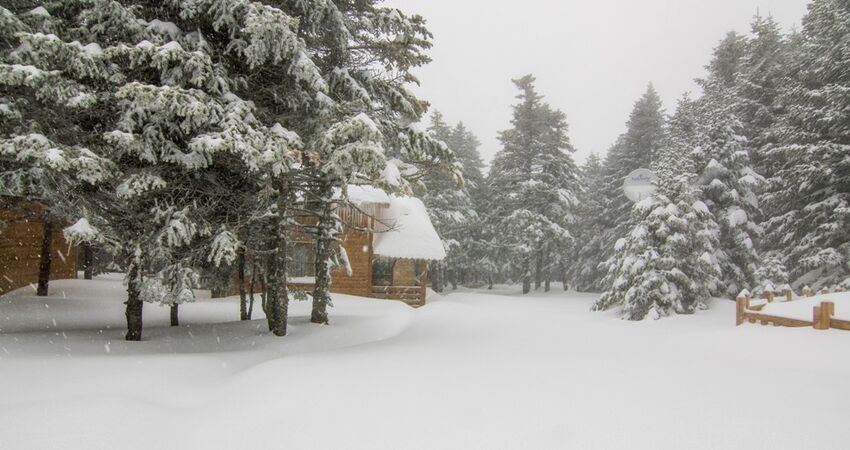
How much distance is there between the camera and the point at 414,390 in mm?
6426

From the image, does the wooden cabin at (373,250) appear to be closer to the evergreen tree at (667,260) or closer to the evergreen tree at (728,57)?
the evergreen tree at (667,260)

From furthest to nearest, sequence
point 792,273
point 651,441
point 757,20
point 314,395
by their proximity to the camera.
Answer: point 757,20
point 792,273
point 314,395
point 651,441

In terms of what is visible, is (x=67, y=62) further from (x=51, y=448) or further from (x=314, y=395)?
A: (x=314, y=395)

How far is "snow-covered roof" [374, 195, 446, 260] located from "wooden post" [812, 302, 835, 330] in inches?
568

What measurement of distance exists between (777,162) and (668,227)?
8451 mm

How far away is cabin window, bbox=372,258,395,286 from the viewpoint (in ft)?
86.8

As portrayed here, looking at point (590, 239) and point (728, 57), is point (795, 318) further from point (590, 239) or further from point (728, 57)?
point (590, 239)

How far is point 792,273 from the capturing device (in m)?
19.7

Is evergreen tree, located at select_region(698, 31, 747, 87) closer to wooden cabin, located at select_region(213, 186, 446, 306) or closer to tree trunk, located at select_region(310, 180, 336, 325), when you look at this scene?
wooden cabin, located at select_region(213, 186, 446, 306)

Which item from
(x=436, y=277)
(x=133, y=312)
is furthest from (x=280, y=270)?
(x=436, y=277)

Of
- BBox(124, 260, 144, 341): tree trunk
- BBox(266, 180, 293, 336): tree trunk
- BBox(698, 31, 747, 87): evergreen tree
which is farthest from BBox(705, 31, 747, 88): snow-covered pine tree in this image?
BBox(124, 260, 144, 341): tree trunk

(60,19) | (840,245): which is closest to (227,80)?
(60,19)

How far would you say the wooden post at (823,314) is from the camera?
9883mm

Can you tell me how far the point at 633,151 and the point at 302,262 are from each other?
76.7 ft
